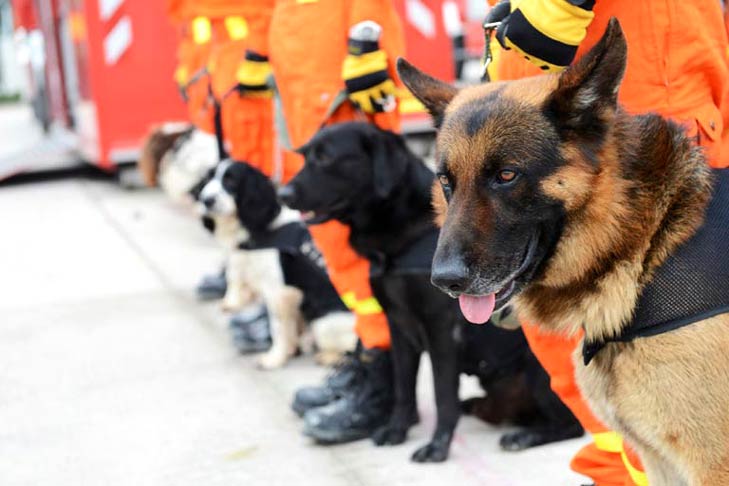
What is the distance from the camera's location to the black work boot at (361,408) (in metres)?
3.45

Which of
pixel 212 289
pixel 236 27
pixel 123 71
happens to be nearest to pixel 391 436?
pixel 212 289

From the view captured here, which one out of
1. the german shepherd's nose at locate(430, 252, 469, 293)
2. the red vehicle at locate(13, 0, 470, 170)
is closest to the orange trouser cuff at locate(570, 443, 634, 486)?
the german shepherd's nose at locate(430, 252, 469, 293)

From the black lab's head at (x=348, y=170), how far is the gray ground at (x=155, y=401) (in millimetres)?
956

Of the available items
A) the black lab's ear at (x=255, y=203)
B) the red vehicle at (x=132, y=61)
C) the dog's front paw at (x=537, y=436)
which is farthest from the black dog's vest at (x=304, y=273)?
the red vehicle at (x=132, y=61)

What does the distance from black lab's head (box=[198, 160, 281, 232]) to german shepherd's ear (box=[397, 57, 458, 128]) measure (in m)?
2.55

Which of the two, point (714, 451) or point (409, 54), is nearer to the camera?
point (714, 451)

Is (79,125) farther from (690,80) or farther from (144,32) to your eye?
(690,80)

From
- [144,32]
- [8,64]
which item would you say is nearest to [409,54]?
[144,32]

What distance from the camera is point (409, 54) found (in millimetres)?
9195

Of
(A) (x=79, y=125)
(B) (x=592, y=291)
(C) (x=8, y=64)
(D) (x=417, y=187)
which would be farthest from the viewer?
(C) (x=8, y=64)

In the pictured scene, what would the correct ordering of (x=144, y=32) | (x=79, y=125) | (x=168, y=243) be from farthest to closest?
(x=79, y=125) → (x=144, y=32) → (x=168, y=243)

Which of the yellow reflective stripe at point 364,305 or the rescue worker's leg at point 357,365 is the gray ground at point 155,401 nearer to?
the rescue worker's leg at point 357,365

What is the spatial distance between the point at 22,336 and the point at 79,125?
5.79 metres

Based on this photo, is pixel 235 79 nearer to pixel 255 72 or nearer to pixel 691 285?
pixel 255 72
